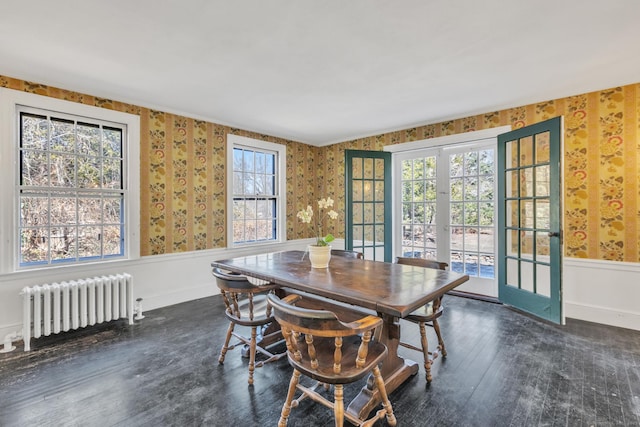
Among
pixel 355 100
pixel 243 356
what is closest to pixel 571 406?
pixel 243 356

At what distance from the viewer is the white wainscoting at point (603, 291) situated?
3.07 meters

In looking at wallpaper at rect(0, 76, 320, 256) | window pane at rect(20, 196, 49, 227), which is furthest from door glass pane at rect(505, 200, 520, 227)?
window pane at rect(20, 196, 49, 227)

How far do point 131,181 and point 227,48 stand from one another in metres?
2.13

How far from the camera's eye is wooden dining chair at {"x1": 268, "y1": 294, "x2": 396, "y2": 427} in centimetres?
139

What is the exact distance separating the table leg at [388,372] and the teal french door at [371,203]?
8.26ft

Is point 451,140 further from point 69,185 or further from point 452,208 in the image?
point 69,185

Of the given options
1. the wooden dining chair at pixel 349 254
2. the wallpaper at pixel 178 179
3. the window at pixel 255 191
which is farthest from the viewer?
the window at pixel 255 191

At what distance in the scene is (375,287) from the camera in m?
1.90

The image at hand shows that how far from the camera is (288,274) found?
2256 millimetres

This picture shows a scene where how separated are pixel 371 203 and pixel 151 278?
3.25 meters

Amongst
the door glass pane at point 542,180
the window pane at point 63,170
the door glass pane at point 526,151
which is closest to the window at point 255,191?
the window pane at point 63,170

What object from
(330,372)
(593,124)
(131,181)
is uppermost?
(593,124)

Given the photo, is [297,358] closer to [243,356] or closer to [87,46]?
[243,356]

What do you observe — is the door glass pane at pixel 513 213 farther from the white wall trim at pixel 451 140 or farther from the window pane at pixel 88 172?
the window pane at pixel 88 172
